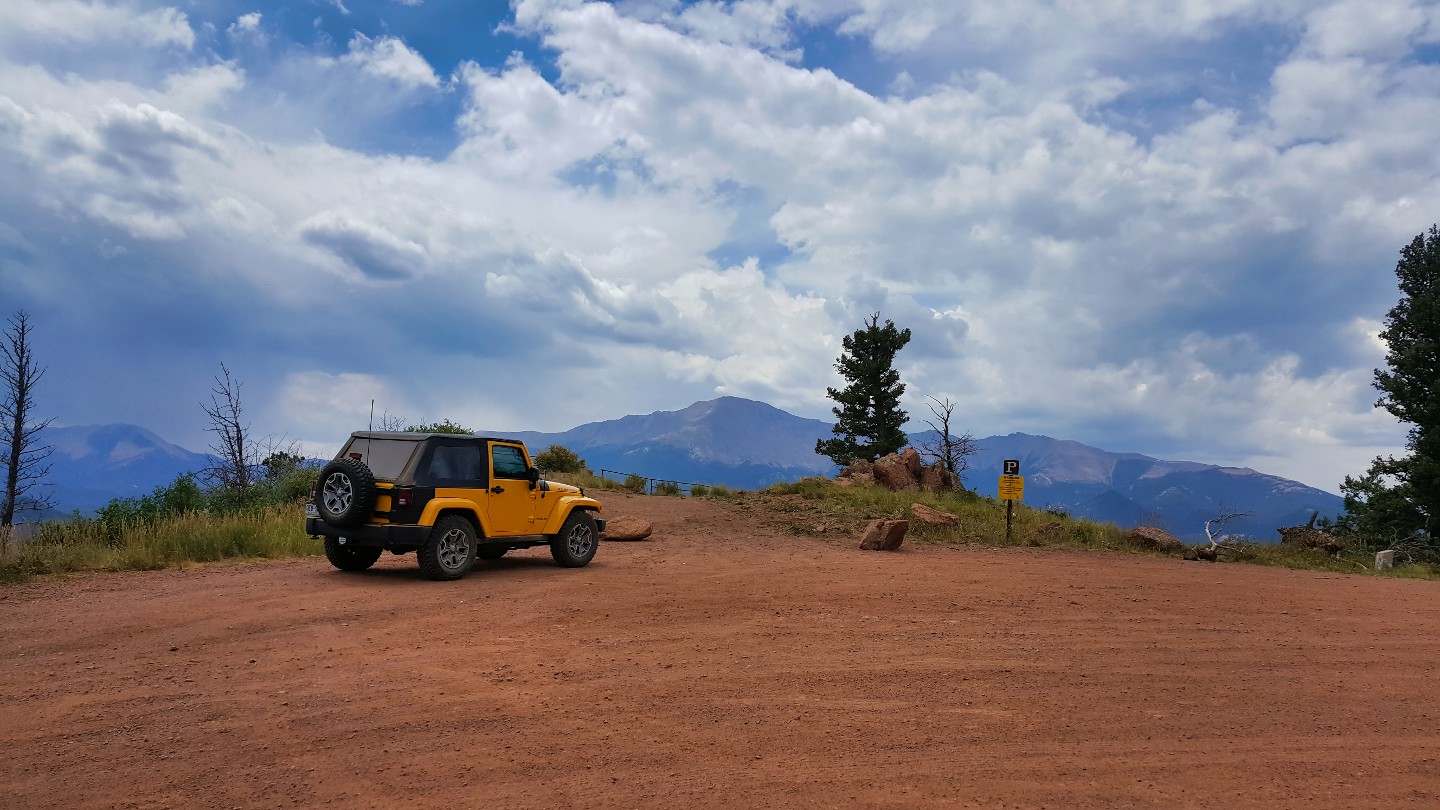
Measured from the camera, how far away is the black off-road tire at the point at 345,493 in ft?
37.5

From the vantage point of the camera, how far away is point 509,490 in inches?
509

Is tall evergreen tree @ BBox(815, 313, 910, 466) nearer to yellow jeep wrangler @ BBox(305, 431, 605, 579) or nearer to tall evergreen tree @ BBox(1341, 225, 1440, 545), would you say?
tall evergreen tree @ BBox(1341, 225, 1440, 545)

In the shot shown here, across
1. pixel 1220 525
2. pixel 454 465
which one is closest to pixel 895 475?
pixel 1220 525

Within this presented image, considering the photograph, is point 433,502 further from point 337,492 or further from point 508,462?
point 508,462

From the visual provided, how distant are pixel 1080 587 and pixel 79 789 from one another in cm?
1182

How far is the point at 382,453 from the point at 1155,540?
18.4m

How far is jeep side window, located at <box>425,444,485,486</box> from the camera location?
12055 millimetres

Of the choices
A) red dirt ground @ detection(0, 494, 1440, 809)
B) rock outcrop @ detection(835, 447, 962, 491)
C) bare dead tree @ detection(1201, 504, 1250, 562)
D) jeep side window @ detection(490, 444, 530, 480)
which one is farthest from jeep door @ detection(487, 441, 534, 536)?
rock outcrop @ detection(835, 447, 962, 491)

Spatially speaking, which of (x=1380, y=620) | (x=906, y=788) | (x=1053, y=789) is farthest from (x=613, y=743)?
(x=1380, y=620)

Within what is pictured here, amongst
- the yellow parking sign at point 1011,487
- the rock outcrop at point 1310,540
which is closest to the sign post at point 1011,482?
the yellow parking sign at point 1011,487

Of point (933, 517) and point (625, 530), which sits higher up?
point (933, 517)

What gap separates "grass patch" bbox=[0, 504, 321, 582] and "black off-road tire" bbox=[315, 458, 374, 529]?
12.5 ft

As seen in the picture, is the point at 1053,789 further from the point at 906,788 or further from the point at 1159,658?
the point at 1159,658

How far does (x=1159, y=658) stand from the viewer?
8.25m
